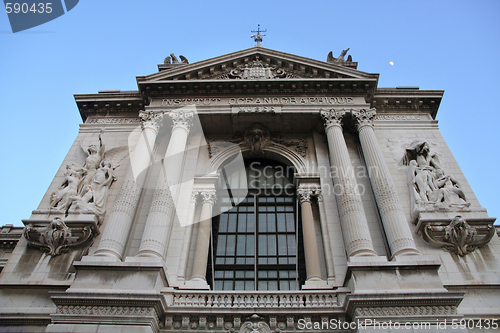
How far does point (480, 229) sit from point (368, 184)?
4.74 metres

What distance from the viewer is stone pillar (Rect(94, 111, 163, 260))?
14.2 m

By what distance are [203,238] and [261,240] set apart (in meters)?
2.67

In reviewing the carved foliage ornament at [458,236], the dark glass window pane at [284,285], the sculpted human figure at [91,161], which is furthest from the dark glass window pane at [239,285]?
the sculpted human figure at [91,161]

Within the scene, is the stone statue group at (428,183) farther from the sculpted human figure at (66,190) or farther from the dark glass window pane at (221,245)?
the sculpted human figure at (66,190)

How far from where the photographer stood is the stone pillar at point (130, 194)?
46.7 ft

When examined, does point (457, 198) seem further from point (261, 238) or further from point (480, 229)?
point (261, 238)

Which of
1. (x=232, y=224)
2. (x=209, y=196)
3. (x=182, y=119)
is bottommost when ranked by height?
(x=232, y=224)

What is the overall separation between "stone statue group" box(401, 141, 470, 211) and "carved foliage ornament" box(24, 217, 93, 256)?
14.0 metres

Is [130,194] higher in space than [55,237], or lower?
higher

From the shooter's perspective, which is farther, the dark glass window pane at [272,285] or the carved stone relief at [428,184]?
the carved stone relief at [428,184]

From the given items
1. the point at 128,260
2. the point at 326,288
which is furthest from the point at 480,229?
the point at 128,260

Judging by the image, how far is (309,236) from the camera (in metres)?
16.1

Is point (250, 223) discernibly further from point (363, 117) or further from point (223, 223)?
point (363, 117)

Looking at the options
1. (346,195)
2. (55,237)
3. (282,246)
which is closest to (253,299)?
(282,246)
